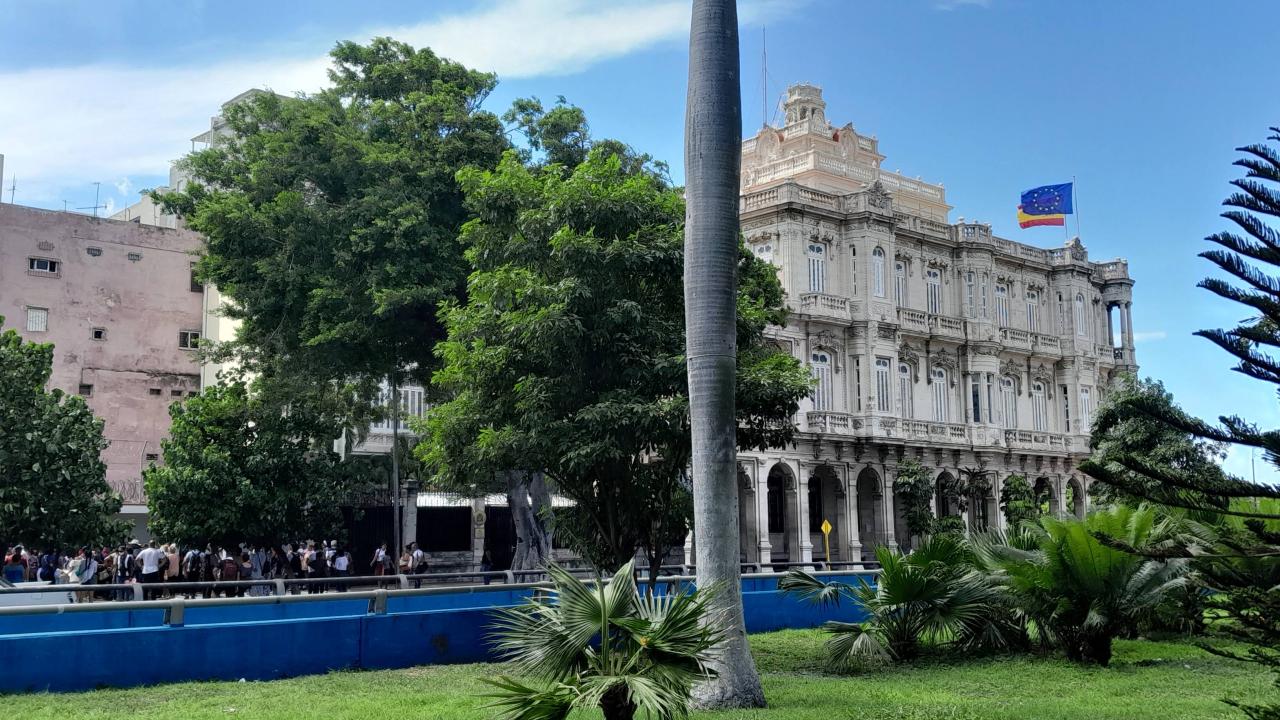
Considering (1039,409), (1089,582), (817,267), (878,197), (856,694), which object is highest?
(878,197)

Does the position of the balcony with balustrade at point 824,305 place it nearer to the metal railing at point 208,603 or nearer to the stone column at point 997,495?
the stone column at point 997,495

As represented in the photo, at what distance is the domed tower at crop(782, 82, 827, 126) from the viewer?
5119cm

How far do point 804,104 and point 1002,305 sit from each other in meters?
12.0

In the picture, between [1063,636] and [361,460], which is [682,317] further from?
[361,460]

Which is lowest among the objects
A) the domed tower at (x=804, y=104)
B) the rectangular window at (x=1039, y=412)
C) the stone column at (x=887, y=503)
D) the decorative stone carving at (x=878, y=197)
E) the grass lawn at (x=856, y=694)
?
the grass lawn at (x=856, y=694)

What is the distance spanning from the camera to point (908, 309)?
4691cm

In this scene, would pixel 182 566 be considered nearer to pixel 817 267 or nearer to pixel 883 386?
pixel 817 267

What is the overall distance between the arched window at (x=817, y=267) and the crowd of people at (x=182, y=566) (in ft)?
58.8

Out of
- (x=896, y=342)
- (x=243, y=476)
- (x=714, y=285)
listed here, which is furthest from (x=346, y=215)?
(x=896, y=342)

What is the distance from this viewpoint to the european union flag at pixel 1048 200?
49.8m

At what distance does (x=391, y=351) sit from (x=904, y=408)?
22.8 m

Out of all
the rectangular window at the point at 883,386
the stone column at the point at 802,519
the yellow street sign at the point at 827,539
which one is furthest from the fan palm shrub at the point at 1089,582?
the rectangular window at the point at 883,386

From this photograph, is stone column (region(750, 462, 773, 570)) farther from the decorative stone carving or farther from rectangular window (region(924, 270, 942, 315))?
rectangular window (region(924, 270, 942, 315))

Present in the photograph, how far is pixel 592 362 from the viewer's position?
710 inches
